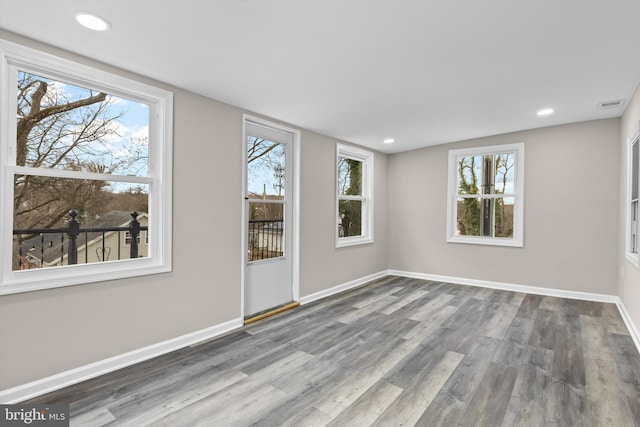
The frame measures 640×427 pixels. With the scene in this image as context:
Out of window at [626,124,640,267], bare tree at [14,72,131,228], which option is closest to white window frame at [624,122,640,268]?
window at [626,124,640,267]

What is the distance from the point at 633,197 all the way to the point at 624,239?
26.4 inches

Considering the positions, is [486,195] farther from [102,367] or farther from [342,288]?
[102,367]

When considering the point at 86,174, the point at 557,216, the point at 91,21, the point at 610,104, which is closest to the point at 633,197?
the point at 610,104

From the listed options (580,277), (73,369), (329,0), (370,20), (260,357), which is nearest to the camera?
(329,0)

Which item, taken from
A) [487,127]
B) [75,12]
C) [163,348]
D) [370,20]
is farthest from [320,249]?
[75,12]

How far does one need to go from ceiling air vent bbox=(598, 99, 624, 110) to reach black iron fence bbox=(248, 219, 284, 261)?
3856 millimetres

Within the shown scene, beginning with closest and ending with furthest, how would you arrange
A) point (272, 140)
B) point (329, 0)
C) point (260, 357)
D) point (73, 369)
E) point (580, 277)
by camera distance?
point (329, 0) < point (73, 369) < point (260, 357) < point (272, 140) < point (580, 277)

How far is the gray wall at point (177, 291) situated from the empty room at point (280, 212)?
0.05 feet

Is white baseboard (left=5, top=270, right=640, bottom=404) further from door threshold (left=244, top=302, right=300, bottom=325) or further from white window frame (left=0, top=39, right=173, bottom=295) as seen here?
white window frame (left=0, top=39, right=173, bottom=295)

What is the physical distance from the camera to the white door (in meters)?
3.69

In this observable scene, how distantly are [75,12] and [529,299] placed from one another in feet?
18.1

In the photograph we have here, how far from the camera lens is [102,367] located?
2.42 metres

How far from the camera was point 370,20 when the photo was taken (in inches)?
77.4

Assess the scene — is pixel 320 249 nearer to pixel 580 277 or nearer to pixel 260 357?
pixel 260 357
